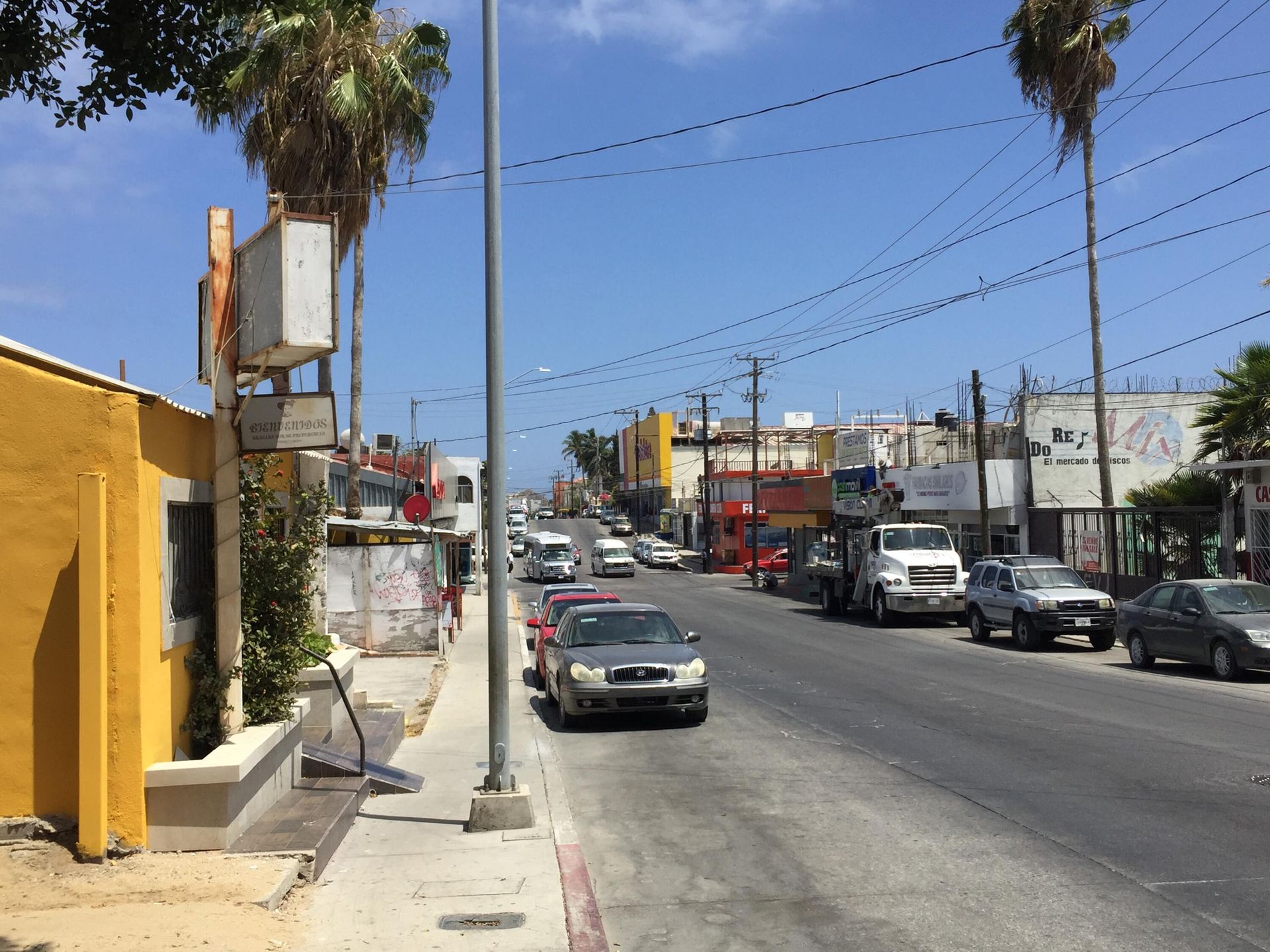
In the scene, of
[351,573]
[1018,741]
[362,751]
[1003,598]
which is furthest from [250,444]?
[1003,598]

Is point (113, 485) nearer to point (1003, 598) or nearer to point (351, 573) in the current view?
point (351, 573)

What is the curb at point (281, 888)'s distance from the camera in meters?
6.48

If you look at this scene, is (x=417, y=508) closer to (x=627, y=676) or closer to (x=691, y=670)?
(x=627, y=676)

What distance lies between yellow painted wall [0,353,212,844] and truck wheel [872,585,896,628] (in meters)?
25.7

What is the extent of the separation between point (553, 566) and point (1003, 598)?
32782 millimetres

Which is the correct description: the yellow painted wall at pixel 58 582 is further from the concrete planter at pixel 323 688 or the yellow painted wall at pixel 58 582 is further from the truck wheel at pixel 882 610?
the truck wheel at pixel 882 610

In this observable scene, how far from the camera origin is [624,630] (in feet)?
50.2

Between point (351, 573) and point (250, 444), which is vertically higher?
point (250, 444)

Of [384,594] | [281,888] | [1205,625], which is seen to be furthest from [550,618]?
[281,888]

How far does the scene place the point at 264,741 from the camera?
320 inches

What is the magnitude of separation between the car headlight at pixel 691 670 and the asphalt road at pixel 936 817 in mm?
670

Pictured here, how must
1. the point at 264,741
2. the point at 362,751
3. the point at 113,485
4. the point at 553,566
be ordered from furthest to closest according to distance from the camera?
the point at 553,566
the point at 362,751
the point at 264,741
the point at 113,485

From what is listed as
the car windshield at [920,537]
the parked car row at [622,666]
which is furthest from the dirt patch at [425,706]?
the car windshield at [920,537]

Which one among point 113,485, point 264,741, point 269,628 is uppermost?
point 113,485
